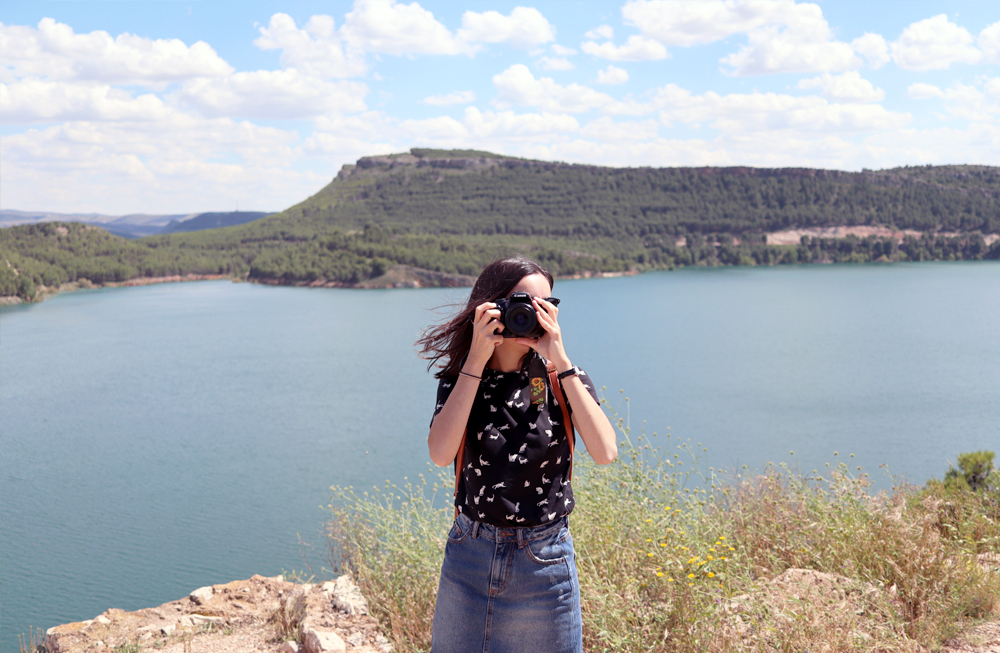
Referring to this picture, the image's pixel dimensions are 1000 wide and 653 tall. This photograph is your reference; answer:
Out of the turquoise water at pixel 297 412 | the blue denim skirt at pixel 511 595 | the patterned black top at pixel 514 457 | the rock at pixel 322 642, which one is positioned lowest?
the turquoise water at pixel 297 412

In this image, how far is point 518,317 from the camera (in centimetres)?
189

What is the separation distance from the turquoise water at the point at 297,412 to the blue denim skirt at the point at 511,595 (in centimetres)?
340

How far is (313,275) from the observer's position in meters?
64.6

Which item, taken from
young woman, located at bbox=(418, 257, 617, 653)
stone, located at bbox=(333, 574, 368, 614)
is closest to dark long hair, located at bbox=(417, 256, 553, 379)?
young woman, located at bbox=(418, 257, 617, 653)

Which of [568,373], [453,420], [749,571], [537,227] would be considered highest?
→ [537,227]

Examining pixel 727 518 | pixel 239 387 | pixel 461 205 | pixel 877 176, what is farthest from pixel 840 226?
pixel 727 518

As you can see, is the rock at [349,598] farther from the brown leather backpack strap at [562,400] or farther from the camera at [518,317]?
the camera at [518,317]

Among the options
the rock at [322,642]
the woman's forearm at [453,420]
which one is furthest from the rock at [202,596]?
the woman's forearm at [453,420]

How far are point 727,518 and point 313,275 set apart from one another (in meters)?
62.9

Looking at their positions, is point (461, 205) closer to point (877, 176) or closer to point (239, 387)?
point (877, 176)

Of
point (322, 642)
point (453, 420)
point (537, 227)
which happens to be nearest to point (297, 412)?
point (322, 642)

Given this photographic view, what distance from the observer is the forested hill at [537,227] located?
6594 centimetres

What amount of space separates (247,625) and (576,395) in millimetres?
3650

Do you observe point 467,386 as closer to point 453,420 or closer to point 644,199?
point 453,420
